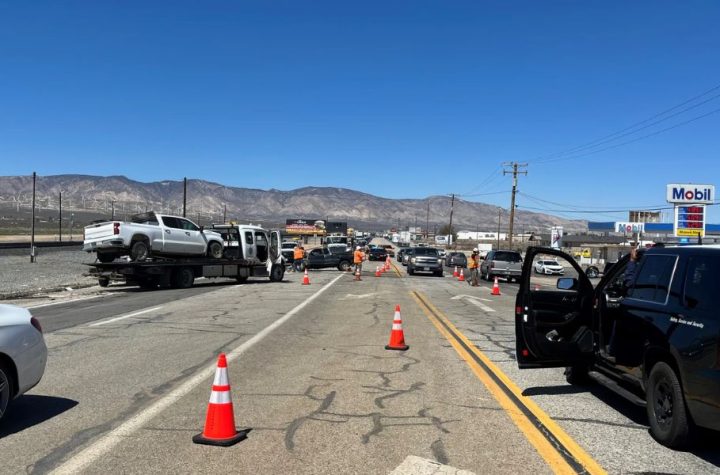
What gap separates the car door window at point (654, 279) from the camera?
5.85m

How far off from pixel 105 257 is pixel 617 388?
20738 mm

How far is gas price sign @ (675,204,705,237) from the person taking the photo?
1956 inches

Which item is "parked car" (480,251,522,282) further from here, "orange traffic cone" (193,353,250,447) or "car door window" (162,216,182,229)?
"orange traffic cone" (193,353,250,447)

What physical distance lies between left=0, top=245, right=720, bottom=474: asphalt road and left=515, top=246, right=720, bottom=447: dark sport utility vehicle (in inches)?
15.5

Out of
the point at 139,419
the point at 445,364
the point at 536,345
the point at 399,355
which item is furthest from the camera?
the point at 399,355

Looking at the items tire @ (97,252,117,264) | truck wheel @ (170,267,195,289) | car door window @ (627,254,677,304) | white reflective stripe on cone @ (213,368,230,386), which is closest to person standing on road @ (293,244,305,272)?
truck wheel @ (170,267,195,289)

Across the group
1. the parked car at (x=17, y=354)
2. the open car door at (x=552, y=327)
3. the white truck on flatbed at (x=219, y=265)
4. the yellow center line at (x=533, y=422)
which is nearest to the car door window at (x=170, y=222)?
the white truck on flatbed at (x=219, y=265)

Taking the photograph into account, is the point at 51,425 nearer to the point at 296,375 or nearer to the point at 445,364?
the point at 296,375

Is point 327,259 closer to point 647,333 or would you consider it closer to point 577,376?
point 577,376

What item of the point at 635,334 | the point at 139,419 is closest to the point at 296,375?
the point at 139,419

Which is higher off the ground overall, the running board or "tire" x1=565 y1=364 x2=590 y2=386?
the running board

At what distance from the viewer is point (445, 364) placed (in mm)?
9250

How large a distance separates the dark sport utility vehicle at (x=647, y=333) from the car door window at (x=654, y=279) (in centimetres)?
1

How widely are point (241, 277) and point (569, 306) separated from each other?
22.3 meters
